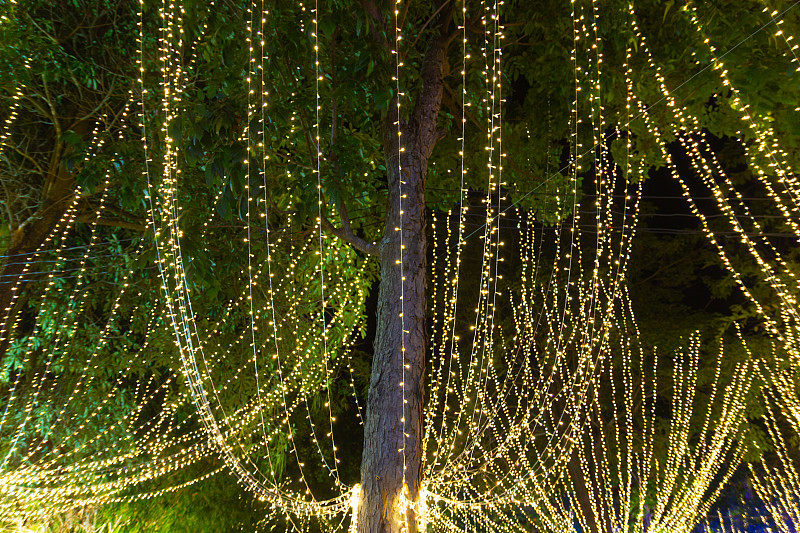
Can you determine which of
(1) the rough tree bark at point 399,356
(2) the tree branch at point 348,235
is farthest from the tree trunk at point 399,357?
(2) the tree branch at point 348,235

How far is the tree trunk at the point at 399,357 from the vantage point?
259 cm

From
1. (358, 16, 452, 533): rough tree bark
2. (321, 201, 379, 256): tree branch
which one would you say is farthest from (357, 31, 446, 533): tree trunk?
(321, 201, 379, 256): tree branch

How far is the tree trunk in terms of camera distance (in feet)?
8.50

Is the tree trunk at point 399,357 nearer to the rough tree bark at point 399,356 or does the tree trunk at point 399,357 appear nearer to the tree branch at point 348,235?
the rough tree bark at point 399,356

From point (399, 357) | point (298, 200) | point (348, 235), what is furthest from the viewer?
point (298, 200)

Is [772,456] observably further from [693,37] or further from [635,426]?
[693,37]

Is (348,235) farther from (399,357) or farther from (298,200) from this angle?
(399,357)

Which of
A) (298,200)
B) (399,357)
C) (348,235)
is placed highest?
(298,200)

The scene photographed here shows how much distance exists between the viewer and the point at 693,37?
329 cm

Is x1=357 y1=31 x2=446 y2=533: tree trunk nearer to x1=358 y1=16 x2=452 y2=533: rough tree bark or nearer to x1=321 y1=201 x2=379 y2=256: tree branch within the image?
x1=358 y1=16 x2=452 y2=533: rough tree bark

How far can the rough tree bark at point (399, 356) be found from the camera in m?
2.59

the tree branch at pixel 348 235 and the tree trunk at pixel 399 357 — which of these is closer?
the tree trunk at pixel 399 357

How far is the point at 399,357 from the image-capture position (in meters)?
2.74

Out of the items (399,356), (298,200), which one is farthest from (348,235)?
(399,356)
